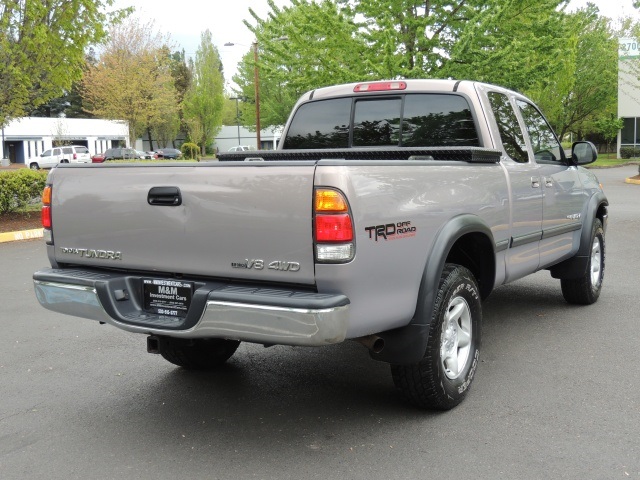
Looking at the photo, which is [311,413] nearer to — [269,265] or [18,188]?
[269,265]

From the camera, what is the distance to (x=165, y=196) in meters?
3.54

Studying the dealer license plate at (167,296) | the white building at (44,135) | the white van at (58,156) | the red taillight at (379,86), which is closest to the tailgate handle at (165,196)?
the dealer license plate at (167,296)

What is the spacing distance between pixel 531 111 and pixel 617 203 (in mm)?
12804

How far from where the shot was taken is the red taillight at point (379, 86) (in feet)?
16.9

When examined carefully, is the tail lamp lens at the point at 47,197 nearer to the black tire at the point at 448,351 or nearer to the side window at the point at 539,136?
the black tire at the point at 448,351

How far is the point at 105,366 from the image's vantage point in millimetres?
4977

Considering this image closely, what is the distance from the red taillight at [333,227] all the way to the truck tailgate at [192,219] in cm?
5

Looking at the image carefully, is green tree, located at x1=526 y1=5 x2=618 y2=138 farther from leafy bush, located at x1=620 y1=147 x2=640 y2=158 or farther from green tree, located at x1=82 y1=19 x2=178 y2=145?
green tree, located at x1=82 y1=19 x2=178 y2=145

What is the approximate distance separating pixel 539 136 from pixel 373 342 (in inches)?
121

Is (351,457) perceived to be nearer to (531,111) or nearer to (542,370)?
(542,370)

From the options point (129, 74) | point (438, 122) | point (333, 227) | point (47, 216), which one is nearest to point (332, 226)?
point (333, 227)

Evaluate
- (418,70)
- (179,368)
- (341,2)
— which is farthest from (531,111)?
(341,2)

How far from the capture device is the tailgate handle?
3494mm

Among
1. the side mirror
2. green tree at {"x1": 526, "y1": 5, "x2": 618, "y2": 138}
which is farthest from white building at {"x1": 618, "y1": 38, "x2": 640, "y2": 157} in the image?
the side mirror
